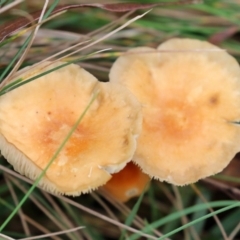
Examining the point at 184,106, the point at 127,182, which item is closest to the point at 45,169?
the point at 127,182

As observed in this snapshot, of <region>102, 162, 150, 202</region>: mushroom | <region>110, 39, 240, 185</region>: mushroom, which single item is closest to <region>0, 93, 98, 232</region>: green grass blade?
<region>110, 39, 240, 185</region>: mushroom

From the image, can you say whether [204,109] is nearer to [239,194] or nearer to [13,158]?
[239,194]

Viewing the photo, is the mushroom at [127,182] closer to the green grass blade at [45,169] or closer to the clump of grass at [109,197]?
the clump of grass at [109,197]

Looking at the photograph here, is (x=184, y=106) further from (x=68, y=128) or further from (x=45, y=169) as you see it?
(x=45, y=169)

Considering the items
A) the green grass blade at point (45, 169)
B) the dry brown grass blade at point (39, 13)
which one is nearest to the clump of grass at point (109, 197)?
the dry brown grass blade at point (39, 13)

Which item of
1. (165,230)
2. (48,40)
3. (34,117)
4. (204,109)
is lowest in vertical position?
(165,230)

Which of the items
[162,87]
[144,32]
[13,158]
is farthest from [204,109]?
[13,158]
